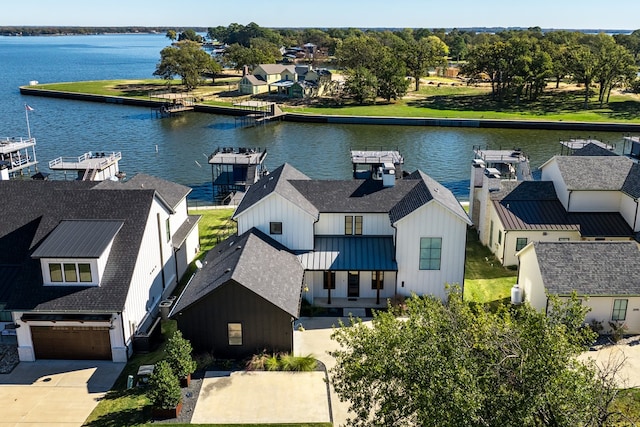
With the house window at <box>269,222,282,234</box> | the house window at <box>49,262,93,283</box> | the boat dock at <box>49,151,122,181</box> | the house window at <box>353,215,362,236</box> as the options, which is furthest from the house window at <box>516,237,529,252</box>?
the boat dock at <box>49,151,122,181</box>

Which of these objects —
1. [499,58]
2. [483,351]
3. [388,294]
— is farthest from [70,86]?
[483,351]

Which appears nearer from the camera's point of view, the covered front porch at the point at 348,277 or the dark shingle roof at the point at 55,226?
the dark shingle roof at the point at 55,226

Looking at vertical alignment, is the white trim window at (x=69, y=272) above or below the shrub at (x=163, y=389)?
above

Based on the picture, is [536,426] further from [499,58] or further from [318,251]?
[499,58]

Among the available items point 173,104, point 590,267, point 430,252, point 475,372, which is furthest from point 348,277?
point 173,104

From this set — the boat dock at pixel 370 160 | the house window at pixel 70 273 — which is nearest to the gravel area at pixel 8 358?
the house window at pixel 70 273

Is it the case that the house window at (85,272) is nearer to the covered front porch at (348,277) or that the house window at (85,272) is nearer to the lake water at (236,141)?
the covered front porch at (348,277)
